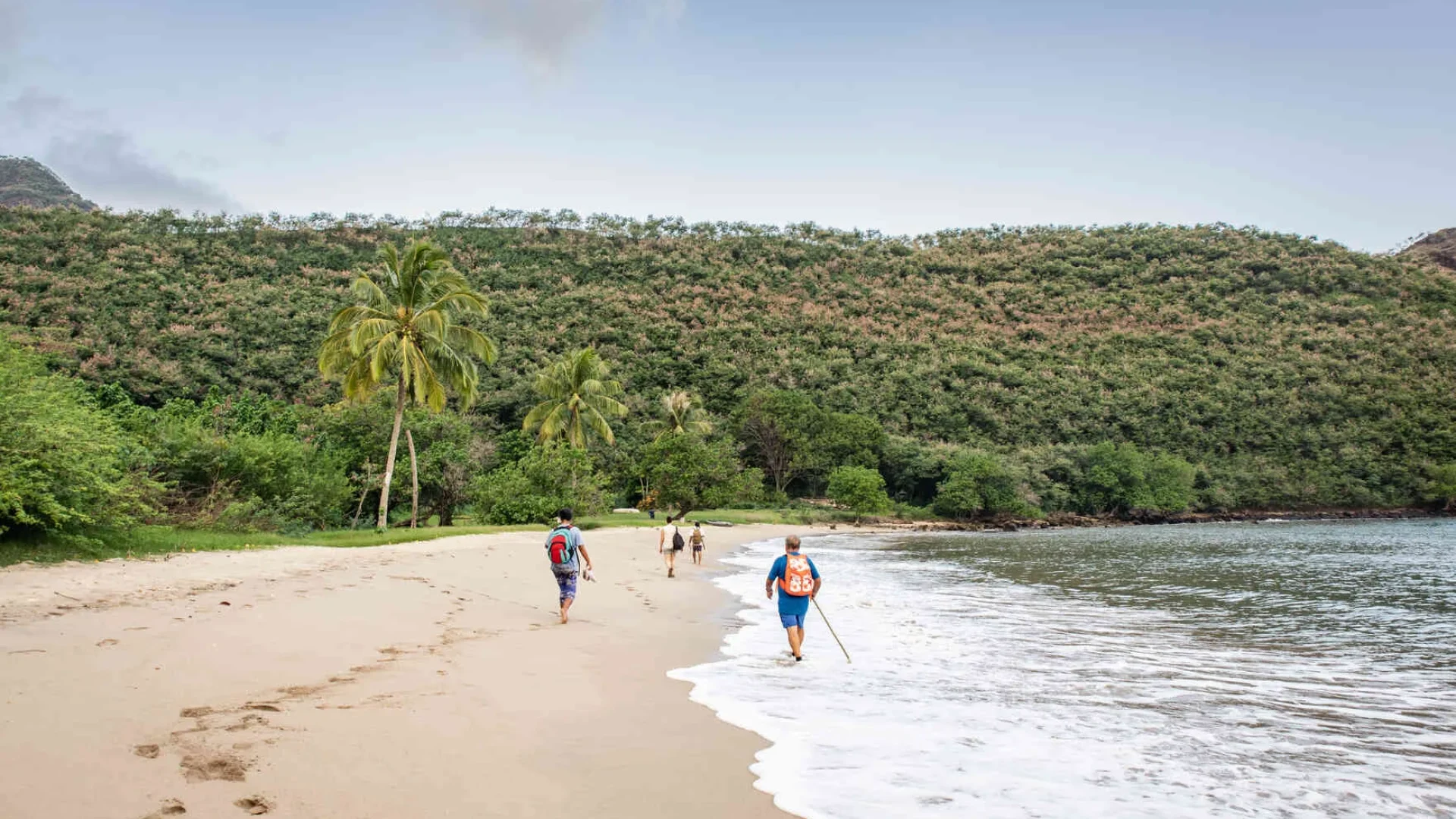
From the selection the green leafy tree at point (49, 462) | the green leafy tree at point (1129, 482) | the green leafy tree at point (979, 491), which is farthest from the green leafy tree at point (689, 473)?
the green leafy tree at point (1129, 482)

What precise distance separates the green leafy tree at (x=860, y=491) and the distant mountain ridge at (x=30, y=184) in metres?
141

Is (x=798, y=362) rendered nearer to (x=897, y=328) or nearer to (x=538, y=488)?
(x=897, y=328)

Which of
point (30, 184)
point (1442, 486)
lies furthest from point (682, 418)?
point (30, 184)

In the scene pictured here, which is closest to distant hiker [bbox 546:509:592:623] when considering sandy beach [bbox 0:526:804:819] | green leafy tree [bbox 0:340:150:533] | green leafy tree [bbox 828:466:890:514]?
sandy beach [bbox 0:526:804:819]

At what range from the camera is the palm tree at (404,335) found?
23.0 meters

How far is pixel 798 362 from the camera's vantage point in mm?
74812

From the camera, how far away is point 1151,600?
1493 cm

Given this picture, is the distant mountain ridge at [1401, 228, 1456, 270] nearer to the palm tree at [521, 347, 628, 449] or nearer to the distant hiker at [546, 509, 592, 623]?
the palm tree at [521, 347, 628, 449]

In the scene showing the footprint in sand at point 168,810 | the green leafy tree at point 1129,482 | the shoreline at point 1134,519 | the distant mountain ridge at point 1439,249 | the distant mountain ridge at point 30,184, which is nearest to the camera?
the footprint in sand at point 168,810

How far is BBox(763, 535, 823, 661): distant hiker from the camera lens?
8867 millimetres

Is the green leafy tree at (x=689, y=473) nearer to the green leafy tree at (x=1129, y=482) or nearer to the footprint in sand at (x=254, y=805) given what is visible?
the green leafy tree at (x=1129, y=482)

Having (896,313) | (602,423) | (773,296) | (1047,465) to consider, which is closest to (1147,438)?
(1047,465)

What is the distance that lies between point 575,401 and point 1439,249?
468ft

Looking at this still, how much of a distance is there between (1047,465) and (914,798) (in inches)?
2509
